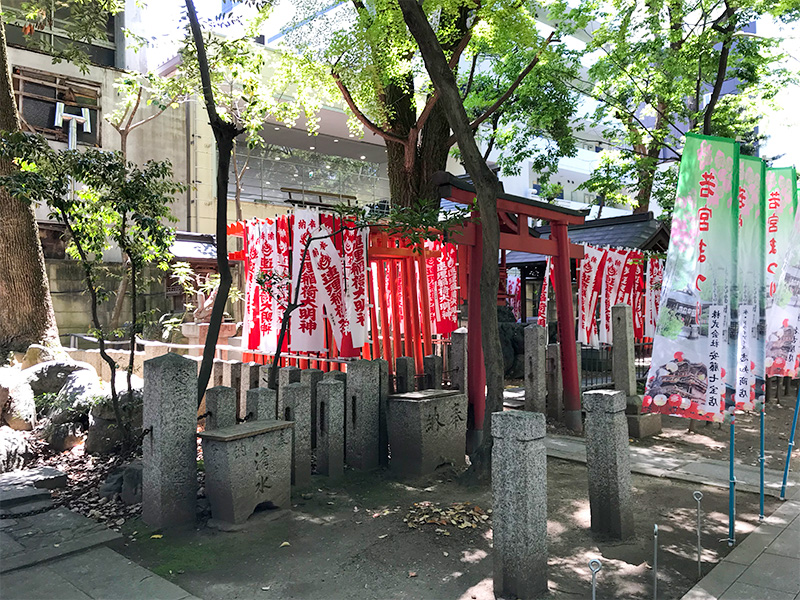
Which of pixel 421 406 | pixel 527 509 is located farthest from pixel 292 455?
pixel 527 509

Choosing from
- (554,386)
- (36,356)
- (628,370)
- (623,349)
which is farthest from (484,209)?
(36,356)

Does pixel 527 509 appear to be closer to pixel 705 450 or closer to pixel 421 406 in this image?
pixel 421 406

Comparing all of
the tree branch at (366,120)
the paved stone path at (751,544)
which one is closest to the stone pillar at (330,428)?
the paved stone path at (751,544)

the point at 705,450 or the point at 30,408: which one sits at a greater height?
the point at 30,408

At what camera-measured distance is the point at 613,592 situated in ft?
14.5

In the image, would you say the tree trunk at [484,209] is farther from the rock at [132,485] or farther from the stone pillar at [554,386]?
the stone pillar at [554,386]

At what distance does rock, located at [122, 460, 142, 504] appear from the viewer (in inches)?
229

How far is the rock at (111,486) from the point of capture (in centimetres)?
601

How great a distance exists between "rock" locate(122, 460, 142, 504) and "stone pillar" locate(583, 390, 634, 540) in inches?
173

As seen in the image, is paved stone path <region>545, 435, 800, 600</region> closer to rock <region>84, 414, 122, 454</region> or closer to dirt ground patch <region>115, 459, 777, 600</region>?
dirt ground patch <region>115, 459, 777, 600</region>

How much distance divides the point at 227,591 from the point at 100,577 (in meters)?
0.98

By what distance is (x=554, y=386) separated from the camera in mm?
10867

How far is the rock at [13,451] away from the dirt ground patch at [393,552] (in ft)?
8.63

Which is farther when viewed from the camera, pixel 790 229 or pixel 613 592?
pixel 790 229
